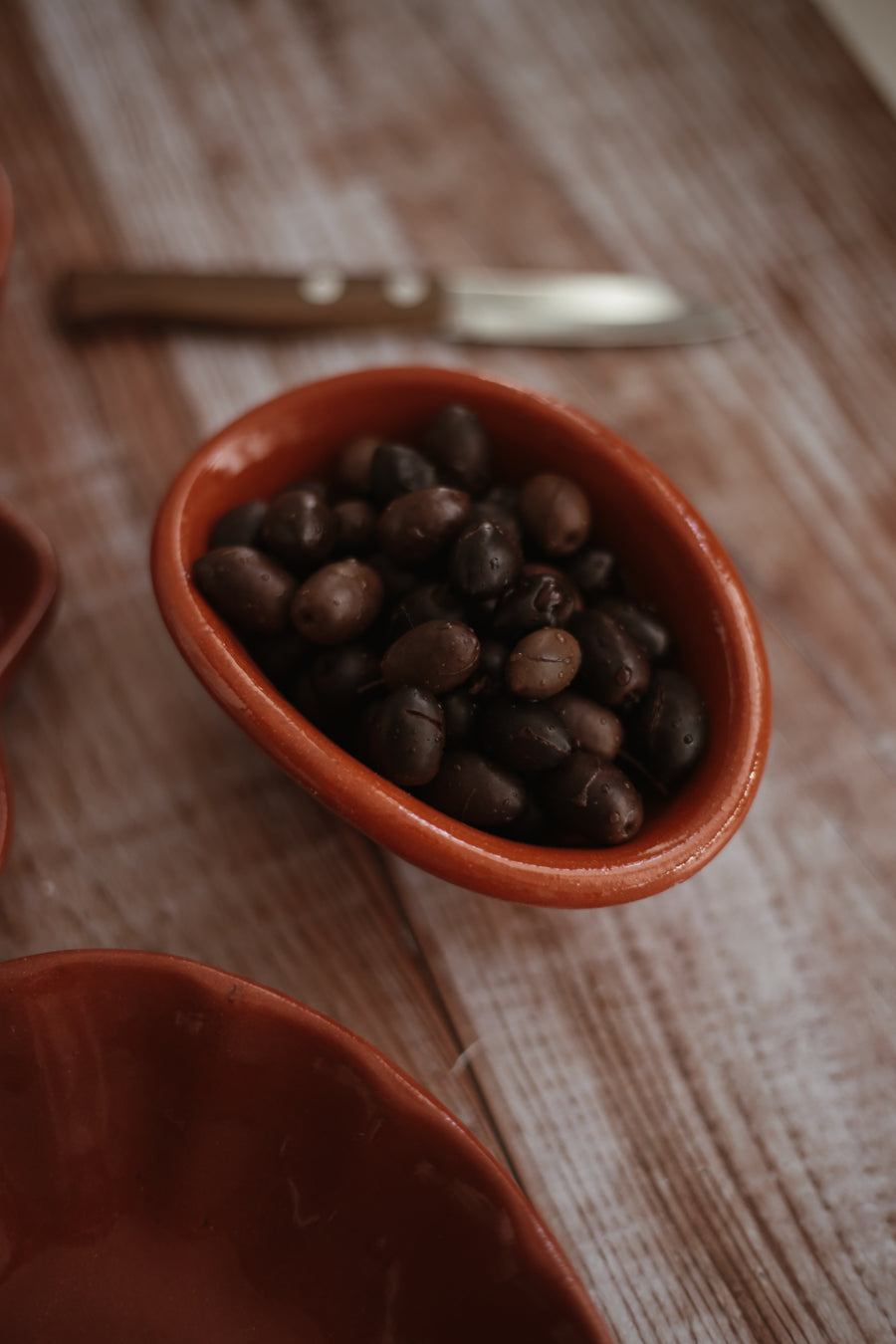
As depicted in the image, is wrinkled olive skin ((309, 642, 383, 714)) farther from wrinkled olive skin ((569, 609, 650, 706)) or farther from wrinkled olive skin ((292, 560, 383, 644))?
wrinkled olive skin ((569, 609, 650, 706))

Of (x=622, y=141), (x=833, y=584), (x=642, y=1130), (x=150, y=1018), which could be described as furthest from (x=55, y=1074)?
(x=622, y=141)

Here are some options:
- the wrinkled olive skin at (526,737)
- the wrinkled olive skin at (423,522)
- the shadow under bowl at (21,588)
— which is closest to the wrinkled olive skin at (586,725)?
the wrinkled olive skin at (526,737)

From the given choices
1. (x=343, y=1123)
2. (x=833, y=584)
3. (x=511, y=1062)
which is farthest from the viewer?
(x=833, y=584)

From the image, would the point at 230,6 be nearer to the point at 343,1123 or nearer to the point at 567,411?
the point at 567,411

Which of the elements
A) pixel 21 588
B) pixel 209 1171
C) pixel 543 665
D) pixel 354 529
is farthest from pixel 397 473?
pixel 209 1171

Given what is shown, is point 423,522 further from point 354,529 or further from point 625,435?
point 625,435

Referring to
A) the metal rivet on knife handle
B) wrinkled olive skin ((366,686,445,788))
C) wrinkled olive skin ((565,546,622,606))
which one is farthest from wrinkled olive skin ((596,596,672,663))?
the metal rivet on knife handle

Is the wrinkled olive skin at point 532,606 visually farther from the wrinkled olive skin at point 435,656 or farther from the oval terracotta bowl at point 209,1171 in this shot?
the oval terracotta bowl at point 209,1171
